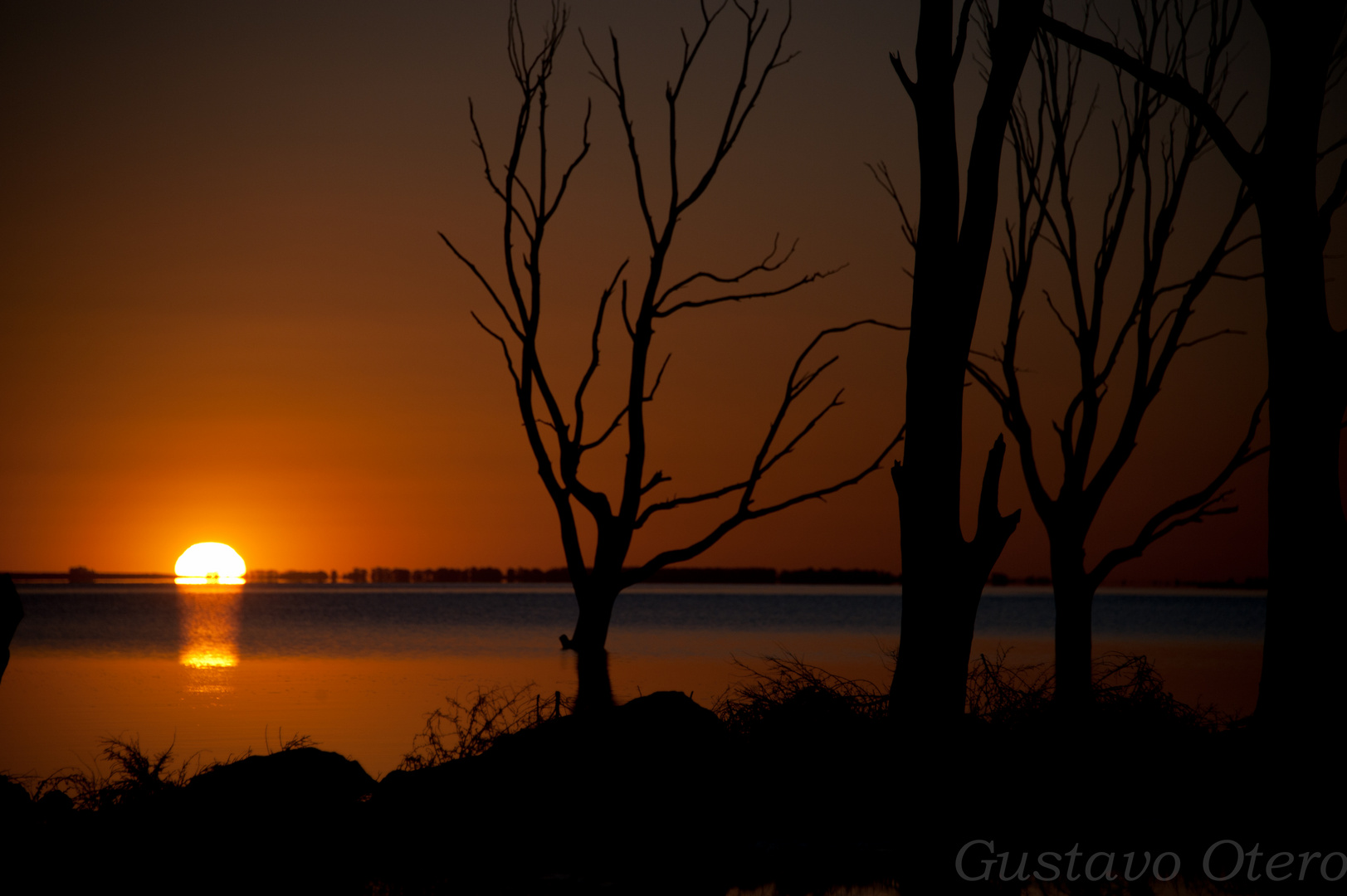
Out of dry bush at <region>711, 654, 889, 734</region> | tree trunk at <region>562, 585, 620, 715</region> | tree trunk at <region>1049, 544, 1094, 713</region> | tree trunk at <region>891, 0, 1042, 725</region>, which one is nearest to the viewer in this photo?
tree trunk at <region>891, 0, 1042, 725</region>

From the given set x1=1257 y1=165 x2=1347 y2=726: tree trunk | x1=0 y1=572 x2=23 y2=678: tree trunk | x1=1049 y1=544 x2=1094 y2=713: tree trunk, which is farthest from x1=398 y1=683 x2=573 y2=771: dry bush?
x1=1257 y1=165 x2=1347 y2=726: tree trunk

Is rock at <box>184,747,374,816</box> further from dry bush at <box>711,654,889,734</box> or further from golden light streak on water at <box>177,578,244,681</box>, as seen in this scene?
golden light streak on water at <box>177,578,244,681</box>

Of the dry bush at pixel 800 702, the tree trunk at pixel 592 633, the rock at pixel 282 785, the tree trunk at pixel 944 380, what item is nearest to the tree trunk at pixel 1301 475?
the tree trunk at pixel 944 380

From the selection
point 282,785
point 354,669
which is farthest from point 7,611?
point 354,669

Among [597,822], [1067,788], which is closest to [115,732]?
[597,822]

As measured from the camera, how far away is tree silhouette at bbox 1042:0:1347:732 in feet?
23.5

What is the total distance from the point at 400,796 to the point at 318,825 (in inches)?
24.4

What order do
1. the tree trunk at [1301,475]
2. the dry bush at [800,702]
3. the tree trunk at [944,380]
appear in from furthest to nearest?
the dry bush at [800,702], the tree trunk at [944,380], the tree trunk at [1301,475]

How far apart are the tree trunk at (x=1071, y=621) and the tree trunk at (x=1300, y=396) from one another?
8.28ft

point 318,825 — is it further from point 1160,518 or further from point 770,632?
point 770,632

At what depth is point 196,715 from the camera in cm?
1451

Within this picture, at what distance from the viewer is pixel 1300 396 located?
7316 millimetres

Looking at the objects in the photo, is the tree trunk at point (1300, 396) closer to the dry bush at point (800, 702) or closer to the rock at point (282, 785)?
the dry bush at point (800, 702)

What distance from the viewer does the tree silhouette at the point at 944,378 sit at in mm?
7445
